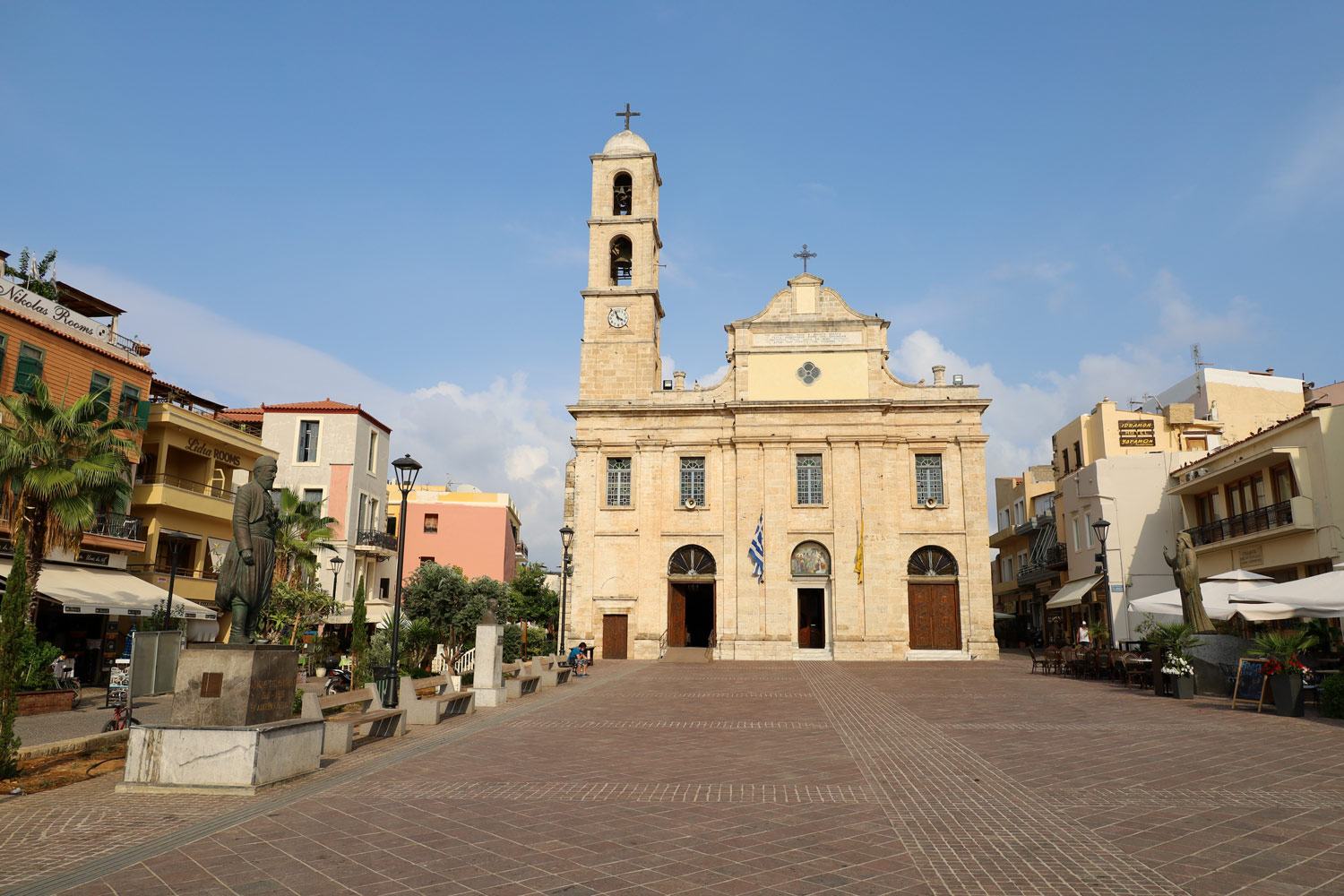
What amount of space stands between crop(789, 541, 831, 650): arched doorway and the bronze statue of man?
93.1 ft

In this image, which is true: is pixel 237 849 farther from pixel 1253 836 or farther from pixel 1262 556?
pixel 1262 556

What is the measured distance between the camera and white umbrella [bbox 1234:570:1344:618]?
15.8 metres

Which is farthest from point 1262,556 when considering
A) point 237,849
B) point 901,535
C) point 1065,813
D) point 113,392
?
point 113,392

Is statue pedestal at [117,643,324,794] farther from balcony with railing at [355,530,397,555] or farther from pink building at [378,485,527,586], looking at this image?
pink building at [378,485,527,586]

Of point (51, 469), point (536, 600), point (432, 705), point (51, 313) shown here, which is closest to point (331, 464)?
point (51, 313)

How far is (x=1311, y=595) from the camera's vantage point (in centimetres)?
1642

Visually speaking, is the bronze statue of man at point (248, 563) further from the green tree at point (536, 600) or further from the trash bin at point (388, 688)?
the green tree at point (536, 600)

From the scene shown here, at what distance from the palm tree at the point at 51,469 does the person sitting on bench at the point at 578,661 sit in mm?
12490

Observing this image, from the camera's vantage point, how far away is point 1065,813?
740 cm

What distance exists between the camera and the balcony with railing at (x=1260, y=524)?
25625 mm


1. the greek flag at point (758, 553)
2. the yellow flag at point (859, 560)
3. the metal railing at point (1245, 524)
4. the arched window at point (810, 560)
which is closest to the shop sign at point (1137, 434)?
the metal railing at point (1245, 524)

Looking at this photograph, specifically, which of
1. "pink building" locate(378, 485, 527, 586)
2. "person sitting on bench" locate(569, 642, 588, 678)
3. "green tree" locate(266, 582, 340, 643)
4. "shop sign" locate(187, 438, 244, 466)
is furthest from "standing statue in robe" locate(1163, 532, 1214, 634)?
"pink building" locate(378, 485, 527, 586)

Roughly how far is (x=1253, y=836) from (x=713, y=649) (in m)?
28.8

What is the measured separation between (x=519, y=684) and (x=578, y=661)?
23.6 feet
